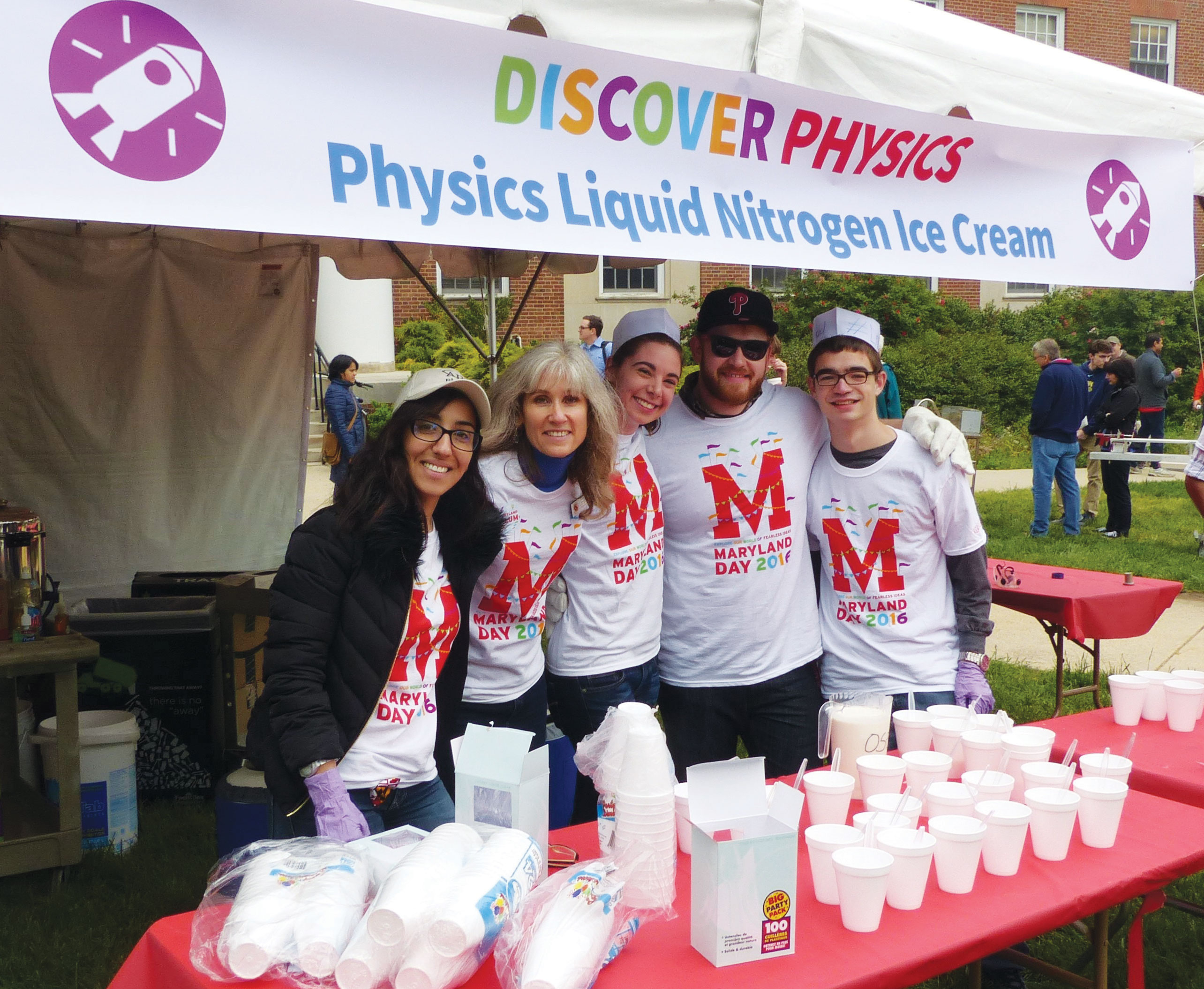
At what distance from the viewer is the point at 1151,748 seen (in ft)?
9.11

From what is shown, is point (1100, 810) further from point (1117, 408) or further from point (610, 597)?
point (1117, 408)

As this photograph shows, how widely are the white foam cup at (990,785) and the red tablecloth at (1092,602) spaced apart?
241 cm

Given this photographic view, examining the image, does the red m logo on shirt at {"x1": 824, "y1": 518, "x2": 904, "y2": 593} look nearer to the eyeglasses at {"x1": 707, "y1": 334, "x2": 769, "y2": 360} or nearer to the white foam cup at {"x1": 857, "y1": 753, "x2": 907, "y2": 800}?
the eyeglasses at {"x1": 707, "y1": 334, "x2": 769, "y2": 360}

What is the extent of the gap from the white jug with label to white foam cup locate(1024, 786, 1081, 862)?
1.22ft

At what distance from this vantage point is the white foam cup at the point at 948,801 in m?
2.08

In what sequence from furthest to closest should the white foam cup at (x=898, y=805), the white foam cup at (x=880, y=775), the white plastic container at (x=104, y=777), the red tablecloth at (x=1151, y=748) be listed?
the white plastic container at (x=104, y=777), the red tablecloth at (x=1151, y=748), the white foam cup at (x=880, y=775), the white foam cup at (x=898, y=805)

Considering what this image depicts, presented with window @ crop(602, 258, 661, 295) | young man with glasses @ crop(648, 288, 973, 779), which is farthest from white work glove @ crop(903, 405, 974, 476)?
window @ crop(602, 258, 661, 295)

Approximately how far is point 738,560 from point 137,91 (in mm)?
1903

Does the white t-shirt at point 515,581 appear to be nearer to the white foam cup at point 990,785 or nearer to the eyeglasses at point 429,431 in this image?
the eyeglasses at point 429,431

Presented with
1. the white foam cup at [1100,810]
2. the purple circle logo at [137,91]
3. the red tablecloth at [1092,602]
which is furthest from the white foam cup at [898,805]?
the red tablecloth at [1092,602]

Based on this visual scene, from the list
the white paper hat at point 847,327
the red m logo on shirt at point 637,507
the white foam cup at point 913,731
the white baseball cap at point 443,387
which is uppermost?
the white paper hat at point 847,327

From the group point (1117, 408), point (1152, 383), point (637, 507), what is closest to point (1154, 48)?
point (1152, 383)

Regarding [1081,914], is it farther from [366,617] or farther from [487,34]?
[487,34]

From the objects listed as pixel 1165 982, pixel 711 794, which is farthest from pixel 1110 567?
pixel 711 794
